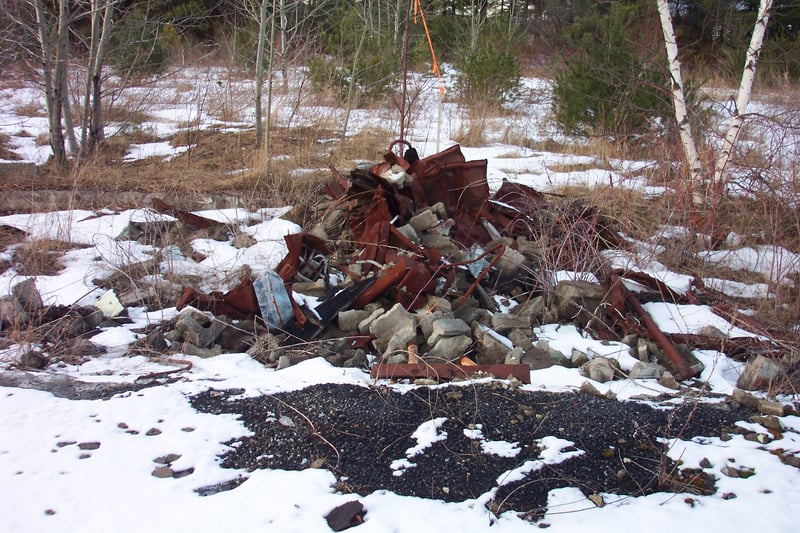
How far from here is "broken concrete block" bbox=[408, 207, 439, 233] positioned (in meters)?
4.64

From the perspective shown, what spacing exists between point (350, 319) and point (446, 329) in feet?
2.15

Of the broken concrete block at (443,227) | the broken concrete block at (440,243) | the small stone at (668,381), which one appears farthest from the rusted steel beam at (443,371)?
the broken concrete block at (443,227)

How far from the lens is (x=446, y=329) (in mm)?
3303

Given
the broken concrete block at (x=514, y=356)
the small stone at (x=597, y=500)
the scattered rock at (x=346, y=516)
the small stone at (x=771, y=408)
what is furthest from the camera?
the broken concrete block at (x=514, y=356)

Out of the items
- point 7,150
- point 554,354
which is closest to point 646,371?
point 554,354

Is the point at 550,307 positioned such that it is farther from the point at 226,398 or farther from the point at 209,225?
the point at 209,225

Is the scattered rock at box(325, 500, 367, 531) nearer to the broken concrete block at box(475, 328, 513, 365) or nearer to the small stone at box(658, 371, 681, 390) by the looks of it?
the broken concrete block at box(475, 328, 513, 365)

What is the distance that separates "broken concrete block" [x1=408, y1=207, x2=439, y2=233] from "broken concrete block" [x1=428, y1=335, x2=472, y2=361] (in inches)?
60.2

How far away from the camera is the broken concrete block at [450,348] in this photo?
3248 mm

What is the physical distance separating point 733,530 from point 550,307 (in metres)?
Answer: 2.20

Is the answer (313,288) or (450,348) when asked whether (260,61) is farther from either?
(450,348)

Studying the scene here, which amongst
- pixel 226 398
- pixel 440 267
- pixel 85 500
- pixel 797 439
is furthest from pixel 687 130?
pixel 85 500

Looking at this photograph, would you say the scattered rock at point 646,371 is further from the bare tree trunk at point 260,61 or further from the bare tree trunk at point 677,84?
the bare tree trunk at point 260,61

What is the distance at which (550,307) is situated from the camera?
12.9 ft
